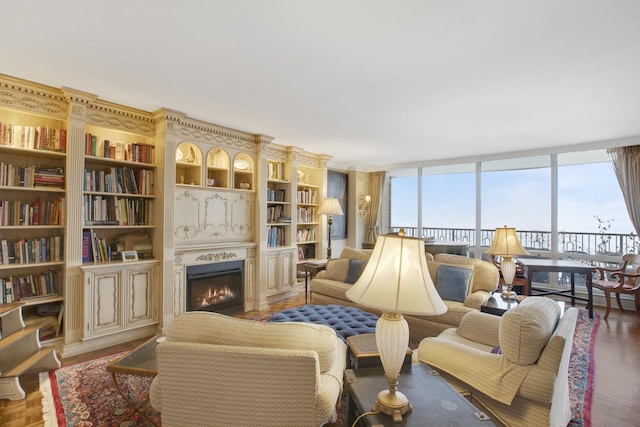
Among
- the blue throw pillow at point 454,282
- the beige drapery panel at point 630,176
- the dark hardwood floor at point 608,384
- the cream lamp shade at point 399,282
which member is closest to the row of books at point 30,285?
the dark hardwood floor at point 608,384

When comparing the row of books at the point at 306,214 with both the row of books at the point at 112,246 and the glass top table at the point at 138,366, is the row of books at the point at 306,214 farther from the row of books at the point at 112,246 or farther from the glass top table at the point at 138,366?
the glass top table at the point at 138,366

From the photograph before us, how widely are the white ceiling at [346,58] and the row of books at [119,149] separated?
1.60 feet

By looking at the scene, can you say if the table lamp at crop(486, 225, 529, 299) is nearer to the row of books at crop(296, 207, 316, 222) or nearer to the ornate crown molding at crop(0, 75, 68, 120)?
the row of books at crop(296, 207, 316, 222)

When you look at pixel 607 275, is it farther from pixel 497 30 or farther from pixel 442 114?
pixel 497 30

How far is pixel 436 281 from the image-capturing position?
3.61 metres

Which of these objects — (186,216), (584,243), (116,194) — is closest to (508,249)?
(186,216)

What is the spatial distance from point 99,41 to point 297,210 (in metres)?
3.90

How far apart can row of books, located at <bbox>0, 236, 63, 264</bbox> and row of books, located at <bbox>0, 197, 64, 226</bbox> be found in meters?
0.18

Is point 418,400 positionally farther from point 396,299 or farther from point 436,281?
point 436,281

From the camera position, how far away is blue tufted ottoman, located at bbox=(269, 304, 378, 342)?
2674mm

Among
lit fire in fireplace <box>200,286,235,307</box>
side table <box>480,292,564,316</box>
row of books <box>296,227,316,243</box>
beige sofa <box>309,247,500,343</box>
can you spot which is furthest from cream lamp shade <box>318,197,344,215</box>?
side table <box>480,292,564,316</box>

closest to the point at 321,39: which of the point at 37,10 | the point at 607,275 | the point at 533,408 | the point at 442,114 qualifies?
the point at 37,10

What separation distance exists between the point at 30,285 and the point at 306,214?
12.8 ft

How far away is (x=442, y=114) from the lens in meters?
3.54
